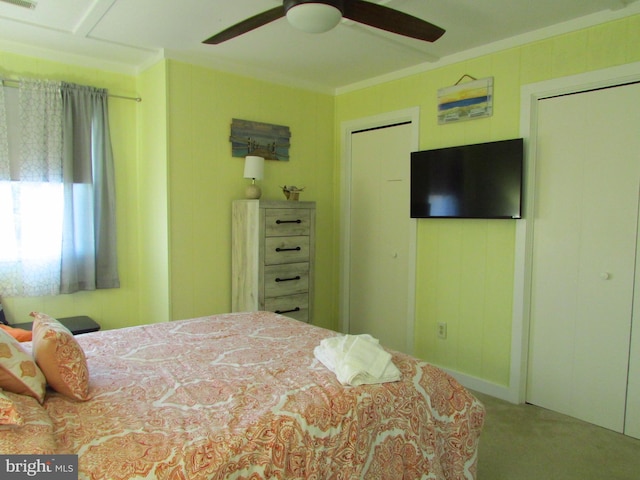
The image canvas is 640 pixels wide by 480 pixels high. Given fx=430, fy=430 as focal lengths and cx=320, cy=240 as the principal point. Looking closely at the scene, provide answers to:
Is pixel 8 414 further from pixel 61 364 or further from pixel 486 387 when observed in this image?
pixel 486 387

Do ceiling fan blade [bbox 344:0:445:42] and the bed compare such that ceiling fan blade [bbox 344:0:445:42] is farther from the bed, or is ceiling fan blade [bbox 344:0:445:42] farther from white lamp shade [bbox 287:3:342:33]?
the bed

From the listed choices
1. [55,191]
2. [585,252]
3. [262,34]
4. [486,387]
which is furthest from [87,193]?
[585,252]

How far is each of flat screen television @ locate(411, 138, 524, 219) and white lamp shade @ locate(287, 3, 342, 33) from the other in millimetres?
1606

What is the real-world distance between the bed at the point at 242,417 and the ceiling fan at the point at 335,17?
1.42m

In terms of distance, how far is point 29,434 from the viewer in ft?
3.68

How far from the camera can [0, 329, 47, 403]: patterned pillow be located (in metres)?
1.31

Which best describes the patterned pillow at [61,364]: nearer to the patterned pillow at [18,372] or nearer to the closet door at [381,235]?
the patterned pillow at [18,372]

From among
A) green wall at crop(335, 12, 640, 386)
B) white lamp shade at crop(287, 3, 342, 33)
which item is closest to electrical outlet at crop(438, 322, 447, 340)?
green wall at crop(335, 12, 640, 386)

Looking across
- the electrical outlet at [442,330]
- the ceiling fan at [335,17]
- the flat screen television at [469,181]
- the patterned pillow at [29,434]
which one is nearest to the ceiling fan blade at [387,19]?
the ceiling fan at [335,17]

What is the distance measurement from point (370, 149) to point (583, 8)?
1.86 metres

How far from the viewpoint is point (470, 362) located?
3.20 meters

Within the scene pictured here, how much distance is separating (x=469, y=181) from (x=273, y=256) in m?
1.54

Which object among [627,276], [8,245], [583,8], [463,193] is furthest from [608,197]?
[8,245]

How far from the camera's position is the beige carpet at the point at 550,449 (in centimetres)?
215
